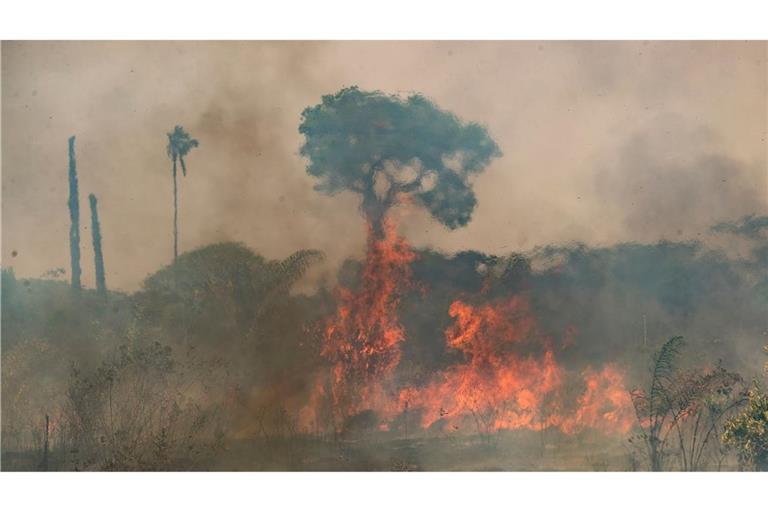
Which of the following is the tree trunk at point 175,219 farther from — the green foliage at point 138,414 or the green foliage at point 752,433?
the green foliage at point 752,433

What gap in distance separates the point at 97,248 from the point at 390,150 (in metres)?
2.80

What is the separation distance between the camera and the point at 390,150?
679cm

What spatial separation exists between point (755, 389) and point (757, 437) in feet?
Answer: 1.39

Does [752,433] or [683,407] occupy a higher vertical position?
[683,407]

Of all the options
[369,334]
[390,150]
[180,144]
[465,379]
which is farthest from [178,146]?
[465,379]

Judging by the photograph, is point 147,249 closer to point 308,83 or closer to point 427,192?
point 308,83

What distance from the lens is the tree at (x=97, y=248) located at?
22.3 feet

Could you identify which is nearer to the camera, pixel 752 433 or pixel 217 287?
pixel 752 433

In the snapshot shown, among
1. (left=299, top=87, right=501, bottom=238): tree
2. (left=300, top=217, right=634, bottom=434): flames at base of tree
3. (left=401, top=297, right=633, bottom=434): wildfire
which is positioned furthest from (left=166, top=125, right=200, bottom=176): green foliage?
(left=401, top=297, right=633, bottom=434): wildfire

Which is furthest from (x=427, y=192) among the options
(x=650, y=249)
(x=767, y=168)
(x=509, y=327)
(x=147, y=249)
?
(x=767, y=168)

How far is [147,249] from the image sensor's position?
22.3 ft

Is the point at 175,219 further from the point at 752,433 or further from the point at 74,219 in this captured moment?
the point at 752,433

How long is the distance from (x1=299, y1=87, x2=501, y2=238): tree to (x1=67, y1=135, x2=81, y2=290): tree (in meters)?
2.09

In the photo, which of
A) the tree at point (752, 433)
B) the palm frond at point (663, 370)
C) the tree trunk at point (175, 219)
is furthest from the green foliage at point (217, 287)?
the tree at point (752, 433)
